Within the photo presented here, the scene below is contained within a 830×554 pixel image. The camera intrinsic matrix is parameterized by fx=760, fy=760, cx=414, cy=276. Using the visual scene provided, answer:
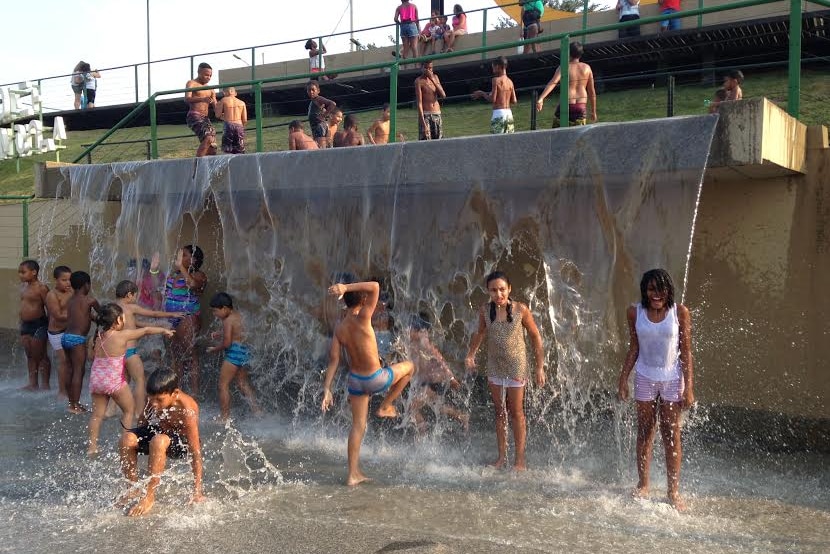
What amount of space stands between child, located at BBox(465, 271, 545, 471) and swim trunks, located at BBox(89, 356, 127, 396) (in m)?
3.43

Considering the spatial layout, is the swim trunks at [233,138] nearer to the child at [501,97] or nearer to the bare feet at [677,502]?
the child at [501,97]

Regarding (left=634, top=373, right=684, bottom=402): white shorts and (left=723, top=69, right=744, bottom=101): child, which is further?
(left=723, top=69, right=744, bottom=101): child

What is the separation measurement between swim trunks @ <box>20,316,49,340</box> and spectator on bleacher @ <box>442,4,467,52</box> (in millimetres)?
11536

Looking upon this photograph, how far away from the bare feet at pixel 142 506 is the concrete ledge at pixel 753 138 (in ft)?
15.4

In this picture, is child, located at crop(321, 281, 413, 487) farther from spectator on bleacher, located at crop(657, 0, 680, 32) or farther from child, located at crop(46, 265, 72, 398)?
spectator on bleacher, located at crop(657, 0, 680, 32)

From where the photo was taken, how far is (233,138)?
10.2 metres

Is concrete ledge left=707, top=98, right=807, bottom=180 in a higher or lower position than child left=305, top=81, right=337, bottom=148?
lower

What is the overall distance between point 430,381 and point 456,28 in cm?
1325

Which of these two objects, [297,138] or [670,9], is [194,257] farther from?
[670,9]

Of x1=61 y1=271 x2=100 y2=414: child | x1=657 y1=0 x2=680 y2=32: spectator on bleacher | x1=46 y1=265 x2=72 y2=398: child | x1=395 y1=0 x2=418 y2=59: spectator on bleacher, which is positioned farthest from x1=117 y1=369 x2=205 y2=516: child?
x1=395 y1=0 x2=418 y2=59: spectator on bleacher

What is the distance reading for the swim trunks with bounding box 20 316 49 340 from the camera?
33.4ft

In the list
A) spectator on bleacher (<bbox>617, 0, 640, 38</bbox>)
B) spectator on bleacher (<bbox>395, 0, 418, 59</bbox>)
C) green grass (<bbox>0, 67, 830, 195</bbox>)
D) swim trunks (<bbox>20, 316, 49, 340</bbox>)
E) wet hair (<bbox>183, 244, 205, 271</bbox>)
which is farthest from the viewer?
spectator on bleacher (<bbox>395, 0, 418, 59</bbox>)

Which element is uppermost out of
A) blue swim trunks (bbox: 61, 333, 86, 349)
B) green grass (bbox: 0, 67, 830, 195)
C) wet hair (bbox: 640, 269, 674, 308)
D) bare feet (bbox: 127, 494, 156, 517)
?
green grass (bbox: 0, 67, 830, 195)

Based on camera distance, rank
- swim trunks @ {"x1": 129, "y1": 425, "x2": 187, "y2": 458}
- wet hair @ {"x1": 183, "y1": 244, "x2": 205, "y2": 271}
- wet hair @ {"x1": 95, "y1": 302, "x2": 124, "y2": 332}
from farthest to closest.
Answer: wet hair @ {"x1": 183, "y1": 244, "x2": 205, "y2": 271} → wet hair @ {"x1": 95, "y1": 302, "x2": 124, "y2": 332} → swim trunks @ {"x1": 129, "y1": 425, "x2": 187, "y2": 458}
